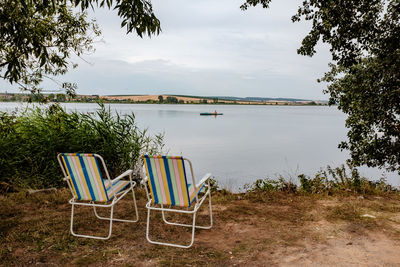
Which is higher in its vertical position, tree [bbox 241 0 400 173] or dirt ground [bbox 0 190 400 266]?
tree [bbox 241 0 400 173]

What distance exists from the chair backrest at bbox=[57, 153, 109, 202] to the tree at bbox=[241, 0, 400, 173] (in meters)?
4.71

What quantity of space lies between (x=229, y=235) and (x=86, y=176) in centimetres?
175

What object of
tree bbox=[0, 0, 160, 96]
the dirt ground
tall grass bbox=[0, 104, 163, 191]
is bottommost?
the dirt ground

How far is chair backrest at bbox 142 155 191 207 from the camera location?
8.67 ft

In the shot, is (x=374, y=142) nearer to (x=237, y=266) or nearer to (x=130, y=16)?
(x=237, y=266)

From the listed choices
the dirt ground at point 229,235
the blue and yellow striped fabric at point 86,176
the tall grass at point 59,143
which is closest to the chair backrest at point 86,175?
the blue and yellow striped fabric at point 86,176

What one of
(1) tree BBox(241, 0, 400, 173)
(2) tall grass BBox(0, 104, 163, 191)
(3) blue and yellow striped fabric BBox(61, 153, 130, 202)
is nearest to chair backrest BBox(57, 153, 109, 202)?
(3) blue and yellow striped fabric BBox(61, 153, 130, 202)

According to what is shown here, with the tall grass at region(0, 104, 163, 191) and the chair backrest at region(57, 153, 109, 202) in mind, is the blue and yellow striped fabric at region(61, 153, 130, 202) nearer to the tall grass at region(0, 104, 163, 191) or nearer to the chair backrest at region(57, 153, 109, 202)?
the chair backrest at region(57, 153, 109, 202)

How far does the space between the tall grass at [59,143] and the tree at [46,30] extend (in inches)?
38.2

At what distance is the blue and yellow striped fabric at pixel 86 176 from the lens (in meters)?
2.79

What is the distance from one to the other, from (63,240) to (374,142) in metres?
6.56

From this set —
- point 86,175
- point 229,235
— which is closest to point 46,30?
point 86,175

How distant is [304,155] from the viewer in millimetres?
19344

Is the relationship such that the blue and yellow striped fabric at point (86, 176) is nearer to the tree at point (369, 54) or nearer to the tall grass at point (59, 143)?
the tall grass at point (59, 143)
